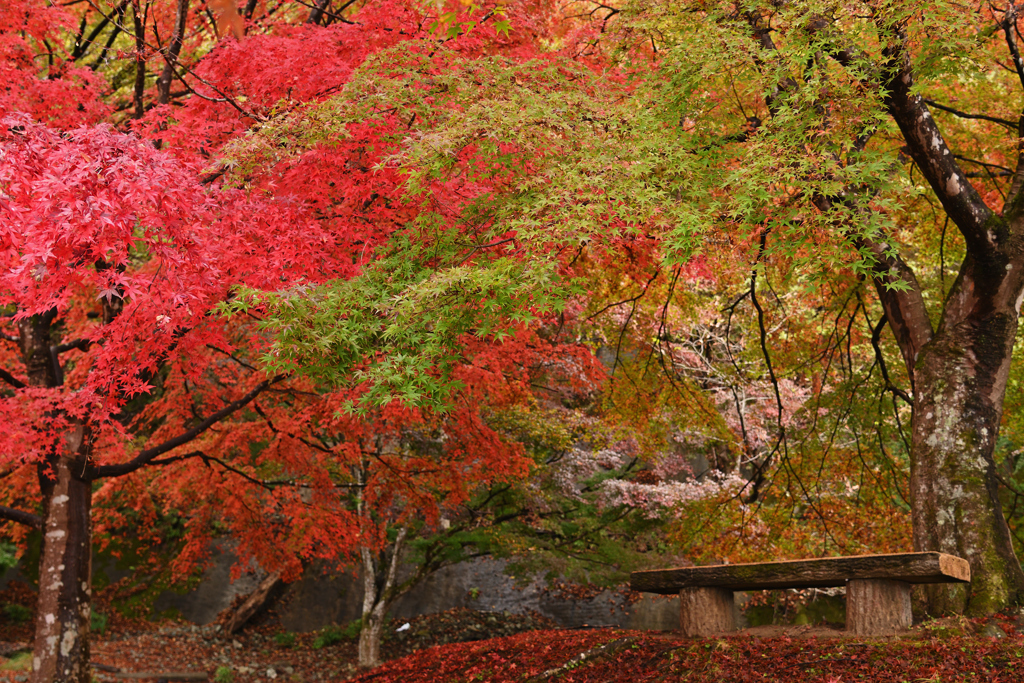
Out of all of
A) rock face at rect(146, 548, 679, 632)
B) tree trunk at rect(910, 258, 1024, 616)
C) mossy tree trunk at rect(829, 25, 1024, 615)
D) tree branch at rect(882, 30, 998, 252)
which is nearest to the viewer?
tree trunk at rect(910, 258, 1024, 616)

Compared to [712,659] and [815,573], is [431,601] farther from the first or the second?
[815,573]

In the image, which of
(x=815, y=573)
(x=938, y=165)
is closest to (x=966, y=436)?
(x=815, y=573)

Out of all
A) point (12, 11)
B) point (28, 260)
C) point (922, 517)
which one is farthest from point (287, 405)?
point (922, 517)

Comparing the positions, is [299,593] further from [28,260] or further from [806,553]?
[28,260]

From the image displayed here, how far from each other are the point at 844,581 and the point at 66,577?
749 centimetres

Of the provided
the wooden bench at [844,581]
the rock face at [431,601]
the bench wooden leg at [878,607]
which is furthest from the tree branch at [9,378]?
the bench wooden leg at [878,607]

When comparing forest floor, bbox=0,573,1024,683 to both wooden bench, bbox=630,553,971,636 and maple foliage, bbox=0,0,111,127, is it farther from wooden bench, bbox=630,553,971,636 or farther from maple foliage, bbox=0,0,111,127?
maple foliage, bbox=0,0,111,127

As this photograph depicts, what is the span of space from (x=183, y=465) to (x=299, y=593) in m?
6.79

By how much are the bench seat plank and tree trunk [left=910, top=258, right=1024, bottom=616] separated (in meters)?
0.52

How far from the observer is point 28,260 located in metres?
3.89

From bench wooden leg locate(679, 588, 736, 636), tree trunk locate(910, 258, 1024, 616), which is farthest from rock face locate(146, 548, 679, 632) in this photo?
tree trunk locate(910, 258, 1024, 616)

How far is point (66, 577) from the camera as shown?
25.3 feet

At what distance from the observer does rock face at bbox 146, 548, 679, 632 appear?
50.4 feet

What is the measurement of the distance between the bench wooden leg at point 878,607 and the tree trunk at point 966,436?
3.04ft
